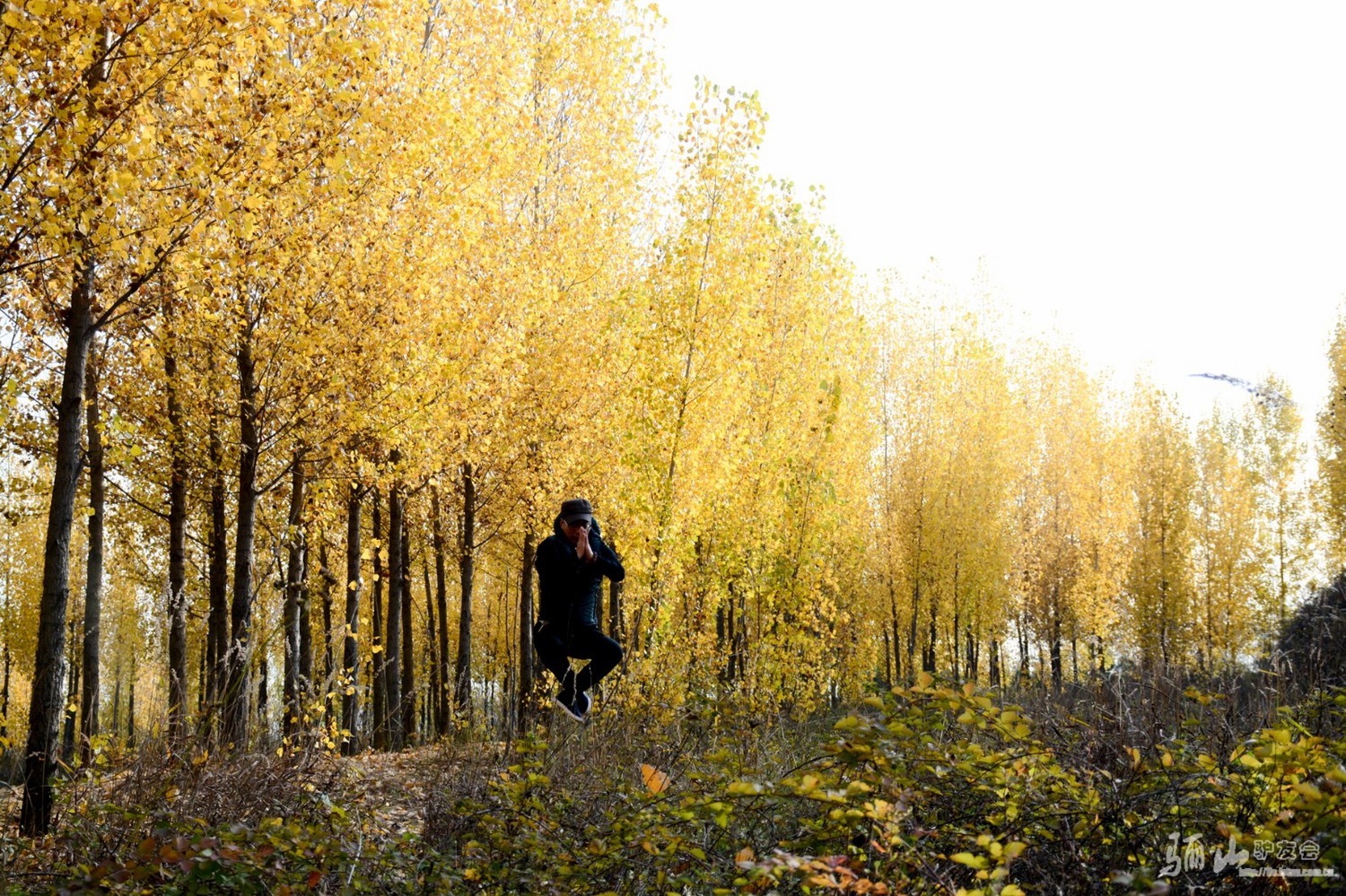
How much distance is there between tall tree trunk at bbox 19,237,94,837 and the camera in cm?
662

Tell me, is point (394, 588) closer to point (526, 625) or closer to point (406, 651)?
point (526, 625)

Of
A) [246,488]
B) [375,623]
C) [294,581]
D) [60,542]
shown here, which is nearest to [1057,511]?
[375,623]

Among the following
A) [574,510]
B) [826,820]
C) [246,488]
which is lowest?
[826,820]

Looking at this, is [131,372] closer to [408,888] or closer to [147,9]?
[147,9]

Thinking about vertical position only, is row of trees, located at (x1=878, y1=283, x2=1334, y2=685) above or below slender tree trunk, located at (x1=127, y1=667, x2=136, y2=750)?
above

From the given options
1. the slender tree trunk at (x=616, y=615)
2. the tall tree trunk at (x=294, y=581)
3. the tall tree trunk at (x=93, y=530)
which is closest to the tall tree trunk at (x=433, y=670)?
the tall tree trunk at (x=294, y=581)

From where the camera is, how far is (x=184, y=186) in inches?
244

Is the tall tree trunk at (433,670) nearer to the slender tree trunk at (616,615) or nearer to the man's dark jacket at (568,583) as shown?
the slender tree trunk at (616,615)

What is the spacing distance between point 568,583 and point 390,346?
130 inches

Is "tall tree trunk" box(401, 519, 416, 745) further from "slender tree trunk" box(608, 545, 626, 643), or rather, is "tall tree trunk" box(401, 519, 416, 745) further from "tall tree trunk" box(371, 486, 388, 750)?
"slender tree trunk" box(608, 545, 626, 643)

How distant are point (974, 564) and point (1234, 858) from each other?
21.7 metres

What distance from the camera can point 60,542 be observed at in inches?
268

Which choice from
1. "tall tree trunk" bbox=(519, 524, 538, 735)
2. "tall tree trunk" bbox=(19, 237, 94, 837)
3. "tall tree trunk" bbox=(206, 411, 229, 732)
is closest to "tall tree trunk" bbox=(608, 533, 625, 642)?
"tall tree trunk" bbox=(519, 524, 538, 735)

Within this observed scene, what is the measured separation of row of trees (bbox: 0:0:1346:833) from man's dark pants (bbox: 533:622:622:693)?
4.76ft
